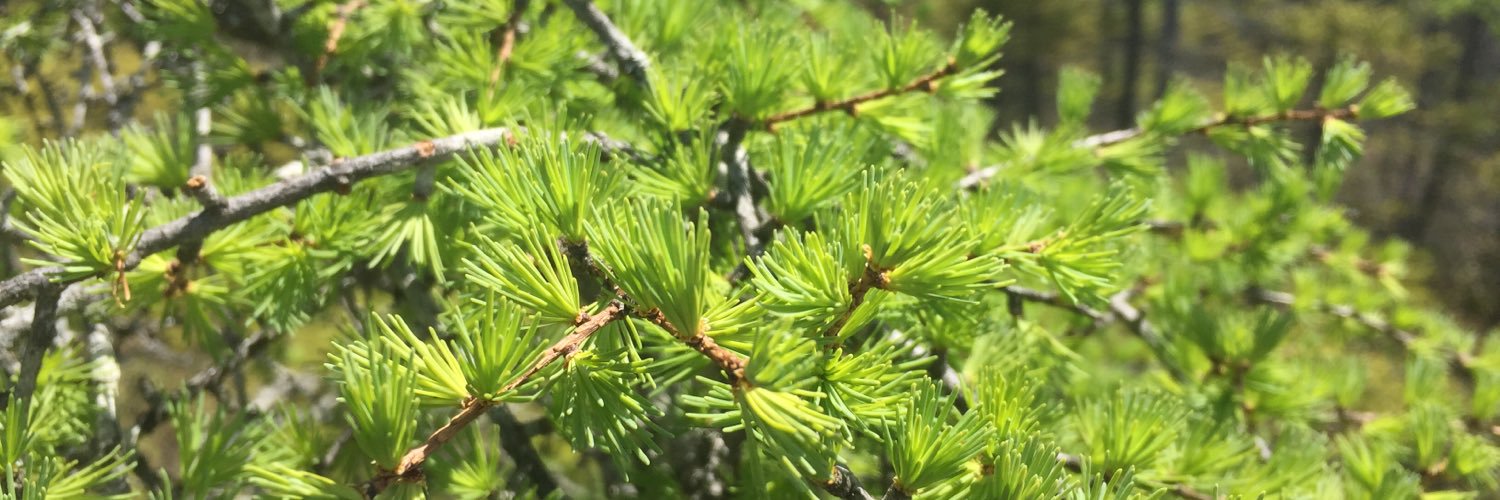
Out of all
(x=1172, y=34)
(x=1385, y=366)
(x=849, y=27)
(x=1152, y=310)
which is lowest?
(x=1385, y=366)

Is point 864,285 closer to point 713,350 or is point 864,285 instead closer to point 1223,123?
point 713,350

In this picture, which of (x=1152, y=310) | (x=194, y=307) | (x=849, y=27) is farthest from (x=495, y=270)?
(x=1152, y=310)

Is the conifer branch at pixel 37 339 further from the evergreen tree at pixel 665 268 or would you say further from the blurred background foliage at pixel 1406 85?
the blurred background foliage at pixel 1406 85

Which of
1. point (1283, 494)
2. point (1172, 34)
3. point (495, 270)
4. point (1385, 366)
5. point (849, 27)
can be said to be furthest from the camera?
point (1172, 34)

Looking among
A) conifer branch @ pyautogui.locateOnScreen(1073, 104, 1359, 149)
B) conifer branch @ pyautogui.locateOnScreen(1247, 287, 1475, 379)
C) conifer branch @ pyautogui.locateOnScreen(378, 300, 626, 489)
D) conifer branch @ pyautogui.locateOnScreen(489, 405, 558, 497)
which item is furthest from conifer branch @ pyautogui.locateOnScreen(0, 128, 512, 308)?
conifer branch @ pyautogui.locateOnScreen(1247, 287, 1475, 379)

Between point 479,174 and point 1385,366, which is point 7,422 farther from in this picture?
point 1385,366

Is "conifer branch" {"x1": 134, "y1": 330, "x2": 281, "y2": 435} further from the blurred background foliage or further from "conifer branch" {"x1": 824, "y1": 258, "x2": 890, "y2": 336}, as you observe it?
the blurred background foliage

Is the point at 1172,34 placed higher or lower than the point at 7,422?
lower
